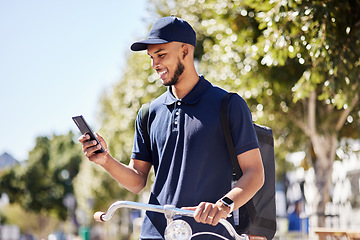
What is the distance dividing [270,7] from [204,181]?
5.82 m

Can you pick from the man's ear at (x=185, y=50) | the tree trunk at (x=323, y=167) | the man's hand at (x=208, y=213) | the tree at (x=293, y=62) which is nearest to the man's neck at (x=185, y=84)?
the man's ear at (x=185, y=50)

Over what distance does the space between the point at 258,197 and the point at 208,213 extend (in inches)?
32.4

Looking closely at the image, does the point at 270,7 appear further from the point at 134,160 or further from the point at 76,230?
the point at 76,230

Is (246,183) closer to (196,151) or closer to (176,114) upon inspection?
(196,151)

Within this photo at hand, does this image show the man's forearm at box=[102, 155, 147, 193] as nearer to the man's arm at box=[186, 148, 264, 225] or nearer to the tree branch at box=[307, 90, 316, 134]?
the man's arm at box=[186, 148, 264, 225]

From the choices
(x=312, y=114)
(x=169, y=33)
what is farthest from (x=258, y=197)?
(x=312, y=114)

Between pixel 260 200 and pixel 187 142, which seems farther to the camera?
pixel 260 200

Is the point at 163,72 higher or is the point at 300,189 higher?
the point at 300,189

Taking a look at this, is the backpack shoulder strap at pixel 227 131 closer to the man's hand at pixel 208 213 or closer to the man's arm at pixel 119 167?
the man's hand at pixel 208 213

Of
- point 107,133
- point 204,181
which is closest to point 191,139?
point 204,181

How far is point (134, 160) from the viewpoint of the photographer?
3398 millimetres

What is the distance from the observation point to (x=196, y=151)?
9.93 feet

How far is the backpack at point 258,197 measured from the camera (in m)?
3.04

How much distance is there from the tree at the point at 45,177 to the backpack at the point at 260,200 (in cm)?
6314
